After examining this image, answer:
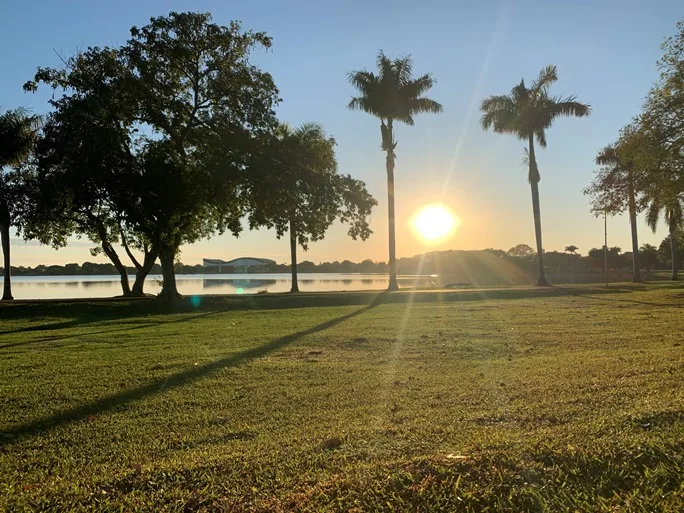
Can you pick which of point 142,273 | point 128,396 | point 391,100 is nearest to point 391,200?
point 391,100

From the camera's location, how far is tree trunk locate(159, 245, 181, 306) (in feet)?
79.6

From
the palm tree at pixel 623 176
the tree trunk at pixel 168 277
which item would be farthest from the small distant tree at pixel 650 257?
the tree trunk at pixel 168 277

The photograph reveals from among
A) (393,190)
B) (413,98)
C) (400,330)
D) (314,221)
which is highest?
(413,98)

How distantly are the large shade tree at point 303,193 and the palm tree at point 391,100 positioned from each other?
301 inches

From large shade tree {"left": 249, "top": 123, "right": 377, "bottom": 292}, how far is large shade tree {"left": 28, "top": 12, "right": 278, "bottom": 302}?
40.9 inches

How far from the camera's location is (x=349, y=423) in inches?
201

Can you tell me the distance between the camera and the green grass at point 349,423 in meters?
3.17

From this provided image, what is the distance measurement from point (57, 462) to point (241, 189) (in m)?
20.2

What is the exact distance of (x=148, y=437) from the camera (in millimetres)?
4902

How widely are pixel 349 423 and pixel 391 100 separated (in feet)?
103

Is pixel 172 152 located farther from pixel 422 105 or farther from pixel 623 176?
pixel 623 176

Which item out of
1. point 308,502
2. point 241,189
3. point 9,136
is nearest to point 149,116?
point 241,189

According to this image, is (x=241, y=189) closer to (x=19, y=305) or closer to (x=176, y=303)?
(x=176, y=303)

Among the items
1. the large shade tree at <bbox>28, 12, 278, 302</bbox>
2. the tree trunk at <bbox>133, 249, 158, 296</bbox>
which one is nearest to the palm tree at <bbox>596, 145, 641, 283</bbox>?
the large shade tree at <bbox>28, 12, 278, 302</bbox>
